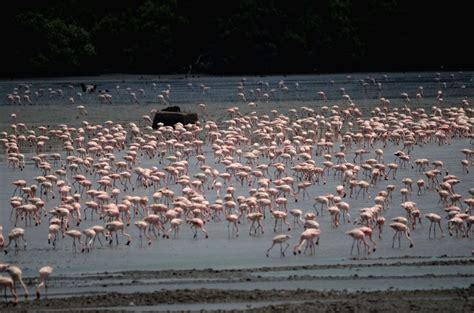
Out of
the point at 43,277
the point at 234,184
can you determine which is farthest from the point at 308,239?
the point at 234,184

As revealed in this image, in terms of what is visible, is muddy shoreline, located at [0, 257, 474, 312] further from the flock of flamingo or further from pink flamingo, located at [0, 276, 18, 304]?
the flock of flamingo

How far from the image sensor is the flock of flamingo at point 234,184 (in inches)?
661

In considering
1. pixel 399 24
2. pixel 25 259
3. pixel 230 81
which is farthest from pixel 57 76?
pixel 25 259

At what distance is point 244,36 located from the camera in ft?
224

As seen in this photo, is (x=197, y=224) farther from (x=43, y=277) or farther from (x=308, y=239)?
(x=43, y=277)

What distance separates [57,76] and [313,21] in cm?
1514

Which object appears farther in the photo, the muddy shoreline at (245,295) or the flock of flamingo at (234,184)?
the flock of flamingo at (234,184)

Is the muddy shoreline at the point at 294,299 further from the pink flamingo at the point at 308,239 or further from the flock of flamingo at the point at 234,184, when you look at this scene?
the pink flamingo at the point at 308,239

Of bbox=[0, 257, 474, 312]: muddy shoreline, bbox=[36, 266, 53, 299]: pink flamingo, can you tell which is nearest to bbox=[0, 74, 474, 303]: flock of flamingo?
bbox=[36, 266, 53, 299]: pink flamingo

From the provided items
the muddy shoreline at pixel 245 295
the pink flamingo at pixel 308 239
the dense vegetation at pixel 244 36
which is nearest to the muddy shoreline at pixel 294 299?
the muddy shoreline at pixel 245 295

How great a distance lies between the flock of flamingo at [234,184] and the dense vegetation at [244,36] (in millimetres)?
35778

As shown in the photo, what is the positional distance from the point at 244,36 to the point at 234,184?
47091 mm

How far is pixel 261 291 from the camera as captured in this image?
→ 13289mm

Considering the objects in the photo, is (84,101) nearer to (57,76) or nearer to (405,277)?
(57,76)
